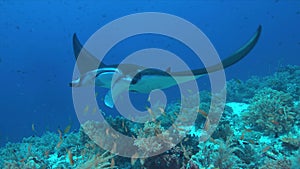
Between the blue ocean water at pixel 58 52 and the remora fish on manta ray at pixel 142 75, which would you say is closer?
the remora fish on manta ray at pixel 142 75

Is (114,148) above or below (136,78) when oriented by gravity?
below

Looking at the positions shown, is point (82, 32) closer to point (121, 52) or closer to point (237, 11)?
point (121, 52)

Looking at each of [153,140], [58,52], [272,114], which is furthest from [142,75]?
[58,52]

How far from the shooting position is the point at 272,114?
4.83 m

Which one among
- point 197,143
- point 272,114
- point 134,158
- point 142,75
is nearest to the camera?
point 134,158

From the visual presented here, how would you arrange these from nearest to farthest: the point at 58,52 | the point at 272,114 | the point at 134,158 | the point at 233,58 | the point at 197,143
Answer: the point at 134,158 < the point at 233,58 < the point at 197,143 < the point at 272,114 < the point at 58,52

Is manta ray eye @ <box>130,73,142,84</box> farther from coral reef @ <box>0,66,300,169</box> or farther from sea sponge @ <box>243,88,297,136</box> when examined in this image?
sea sponge @ <box>243,88,297,136</box>

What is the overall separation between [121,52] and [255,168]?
3126 inches

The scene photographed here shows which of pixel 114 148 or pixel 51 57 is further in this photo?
pixel 51 57

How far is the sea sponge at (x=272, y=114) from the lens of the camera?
458cm

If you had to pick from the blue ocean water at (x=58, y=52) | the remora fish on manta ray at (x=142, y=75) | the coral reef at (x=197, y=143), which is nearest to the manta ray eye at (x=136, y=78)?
the remora fish on manta ray at (x=142, y=75)

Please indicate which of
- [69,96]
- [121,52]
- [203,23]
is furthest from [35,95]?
[203,23]

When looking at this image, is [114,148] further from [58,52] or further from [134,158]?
[58,52]

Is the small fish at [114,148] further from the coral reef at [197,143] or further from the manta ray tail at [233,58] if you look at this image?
the manta ray tail at [233,58]
